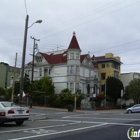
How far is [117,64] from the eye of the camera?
6550cm

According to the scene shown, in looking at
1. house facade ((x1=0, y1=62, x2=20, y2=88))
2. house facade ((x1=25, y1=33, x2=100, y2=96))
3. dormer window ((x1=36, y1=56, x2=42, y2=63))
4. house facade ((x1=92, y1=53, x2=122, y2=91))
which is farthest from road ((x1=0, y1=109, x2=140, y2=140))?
house facade ((x1=0, y1=62, x2=20, y2=88))

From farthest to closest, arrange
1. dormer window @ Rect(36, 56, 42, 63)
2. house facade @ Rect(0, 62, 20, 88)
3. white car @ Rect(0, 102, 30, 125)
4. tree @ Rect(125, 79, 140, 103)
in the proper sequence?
house facade @ Rect(0, 62, 20, 88)
dormer window @ Rect(36, 56, 42, 63)
tree @ Rect(125, 79, 140, 103)
white car @ Rect(0, 102, 30, 125)

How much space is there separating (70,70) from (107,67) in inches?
529

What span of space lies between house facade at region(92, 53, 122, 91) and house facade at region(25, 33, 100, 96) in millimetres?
3765

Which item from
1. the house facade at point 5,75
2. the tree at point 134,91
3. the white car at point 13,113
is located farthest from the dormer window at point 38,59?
the white car at point 13,113

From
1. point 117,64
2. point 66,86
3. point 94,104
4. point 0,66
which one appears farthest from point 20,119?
point 0,66

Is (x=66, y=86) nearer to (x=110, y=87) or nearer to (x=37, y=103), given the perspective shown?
(x=37, y=103)

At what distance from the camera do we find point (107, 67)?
6238 centimetres

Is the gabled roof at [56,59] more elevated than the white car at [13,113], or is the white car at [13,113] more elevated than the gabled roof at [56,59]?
the gabled roof at [56,59]

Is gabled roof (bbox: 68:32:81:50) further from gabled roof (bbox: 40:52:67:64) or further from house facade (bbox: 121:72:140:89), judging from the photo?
house facade (bbox: 121:72:140:89)

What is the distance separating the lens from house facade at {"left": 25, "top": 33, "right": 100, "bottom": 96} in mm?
52156

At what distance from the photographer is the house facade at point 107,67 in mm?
61875

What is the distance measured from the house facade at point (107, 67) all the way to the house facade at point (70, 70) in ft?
12.4

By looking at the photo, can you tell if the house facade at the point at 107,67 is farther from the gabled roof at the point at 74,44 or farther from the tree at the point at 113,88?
the gabled roof at the point at 74,44
